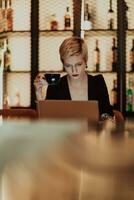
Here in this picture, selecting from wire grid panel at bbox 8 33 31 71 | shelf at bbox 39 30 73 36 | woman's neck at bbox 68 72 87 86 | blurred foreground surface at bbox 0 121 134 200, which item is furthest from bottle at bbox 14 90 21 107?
blurred foreground surface at bbox 0 121 134 200

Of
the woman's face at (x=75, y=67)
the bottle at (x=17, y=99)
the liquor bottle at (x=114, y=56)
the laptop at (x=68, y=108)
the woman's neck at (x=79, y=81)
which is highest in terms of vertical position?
the liquor bottle at (x=114, y=56)

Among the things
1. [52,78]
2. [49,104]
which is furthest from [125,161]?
[52,78]

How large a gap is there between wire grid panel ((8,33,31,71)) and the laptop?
7.23ft

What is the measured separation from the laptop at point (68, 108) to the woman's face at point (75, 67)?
38.9 inches

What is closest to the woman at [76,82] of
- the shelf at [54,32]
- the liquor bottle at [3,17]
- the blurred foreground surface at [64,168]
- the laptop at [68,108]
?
the laptop at [68,108]

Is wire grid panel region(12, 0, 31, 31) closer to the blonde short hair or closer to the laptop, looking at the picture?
the blonde short hair

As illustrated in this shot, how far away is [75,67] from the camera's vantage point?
3.02 m

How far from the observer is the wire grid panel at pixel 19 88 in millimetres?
4113

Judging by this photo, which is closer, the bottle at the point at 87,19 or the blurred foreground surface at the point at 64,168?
the blurred foreground surface at the point at 64,168

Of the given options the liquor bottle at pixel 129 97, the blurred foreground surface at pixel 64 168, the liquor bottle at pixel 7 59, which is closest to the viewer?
the blurred foreground surface at pixel 64 168

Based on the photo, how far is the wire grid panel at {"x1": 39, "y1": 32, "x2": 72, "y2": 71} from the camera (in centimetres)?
407

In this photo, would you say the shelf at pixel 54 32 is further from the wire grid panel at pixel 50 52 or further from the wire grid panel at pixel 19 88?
the wire grid panel at pixel 19 88

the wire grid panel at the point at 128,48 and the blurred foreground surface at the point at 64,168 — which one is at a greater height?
the wire grid panel at the point at 128,48

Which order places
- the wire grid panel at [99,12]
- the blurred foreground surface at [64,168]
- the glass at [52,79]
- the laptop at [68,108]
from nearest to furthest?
the blurred foreground surface at [64,168], the laptop at [68,108], the glass at [52,79], the wire grid panel at [99,12]
